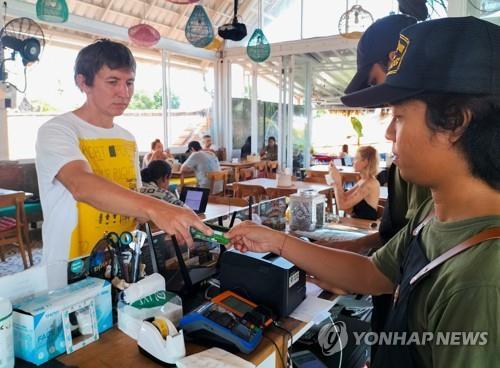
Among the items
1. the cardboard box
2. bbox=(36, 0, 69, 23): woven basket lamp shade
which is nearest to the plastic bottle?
the cardboard box

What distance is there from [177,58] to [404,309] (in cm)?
854

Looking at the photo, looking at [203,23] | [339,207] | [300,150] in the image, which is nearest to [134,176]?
A: [339,207]

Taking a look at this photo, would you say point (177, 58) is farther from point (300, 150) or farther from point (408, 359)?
point (408, 359)

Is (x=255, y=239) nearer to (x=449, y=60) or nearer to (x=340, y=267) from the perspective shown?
(x=340, y=267)

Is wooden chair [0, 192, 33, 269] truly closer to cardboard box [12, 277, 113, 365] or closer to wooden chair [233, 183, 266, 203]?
wooden chair [233, 183, 266, 203]

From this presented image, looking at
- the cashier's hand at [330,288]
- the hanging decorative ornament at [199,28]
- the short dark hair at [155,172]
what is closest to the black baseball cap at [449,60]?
the cashier's hand at [330,288]

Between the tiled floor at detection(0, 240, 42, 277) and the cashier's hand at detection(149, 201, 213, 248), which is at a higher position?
the cashier's hand at detection(149, 201, 213, 248)

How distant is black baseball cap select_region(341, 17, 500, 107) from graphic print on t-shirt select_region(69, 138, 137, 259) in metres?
1.11

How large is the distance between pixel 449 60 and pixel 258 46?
16.9 feet

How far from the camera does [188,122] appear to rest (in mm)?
9078

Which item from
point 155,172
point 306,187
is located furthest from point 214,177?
point 155,172

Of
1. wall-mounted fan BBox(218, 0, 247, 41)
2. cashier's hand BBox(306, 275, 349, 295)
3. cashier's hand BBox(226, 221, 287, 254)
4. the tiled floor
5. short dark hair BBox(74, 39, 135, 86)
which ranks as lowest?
the tiled floor

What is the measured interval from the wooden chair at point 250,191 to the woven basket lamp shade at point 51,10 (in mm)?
2929

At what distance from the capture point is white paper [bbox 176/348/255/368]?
93 cm
